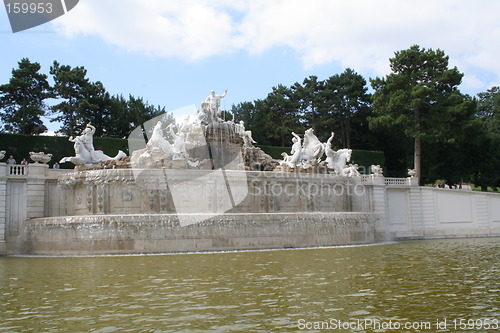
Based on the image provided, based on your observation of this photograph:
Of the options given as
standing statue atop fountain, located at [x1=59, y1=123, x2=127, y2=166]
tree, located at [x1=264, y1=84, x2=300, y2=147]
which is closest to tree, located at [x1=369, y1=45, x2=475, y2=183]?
tree, located at [x1=264, y1=84, x2=300, y2=147]

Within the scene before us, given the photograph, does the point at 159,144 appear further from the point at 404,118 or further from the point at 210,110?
the point at 404,118

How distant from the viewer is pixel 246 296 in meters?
7.61

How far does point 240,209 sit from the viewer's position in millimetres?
20953

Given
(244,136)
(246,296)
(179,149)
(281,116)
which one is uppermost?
(281,116)

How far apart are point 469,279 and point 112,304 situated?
6185mm

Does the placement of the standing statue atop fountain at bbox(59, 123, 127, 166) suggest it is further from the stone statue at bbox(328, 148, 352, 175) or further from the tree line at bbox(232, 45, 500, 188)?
the tree line at bbox(232, 45, 500, 188)

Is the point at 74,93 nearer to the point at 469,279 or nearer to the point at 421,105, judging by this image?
the point at 421,105

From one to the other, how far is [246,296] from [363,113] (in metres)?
38.8

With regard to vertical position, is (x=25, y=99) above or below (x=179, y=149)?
above

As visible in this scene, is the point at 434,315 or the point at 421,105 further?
the point at 421,105

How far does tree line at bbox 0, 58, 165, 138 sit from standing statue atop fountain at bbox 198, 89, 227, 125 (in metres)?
16.0

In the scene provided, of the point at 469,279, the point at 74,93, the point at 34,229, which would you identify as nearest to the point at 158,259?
the point at 34,229

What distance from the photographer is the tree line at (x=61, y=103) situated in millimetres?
38250

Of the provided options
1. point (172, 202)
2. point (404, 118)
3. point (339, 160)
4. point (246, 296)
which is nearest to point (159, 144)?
point (172, 202)
